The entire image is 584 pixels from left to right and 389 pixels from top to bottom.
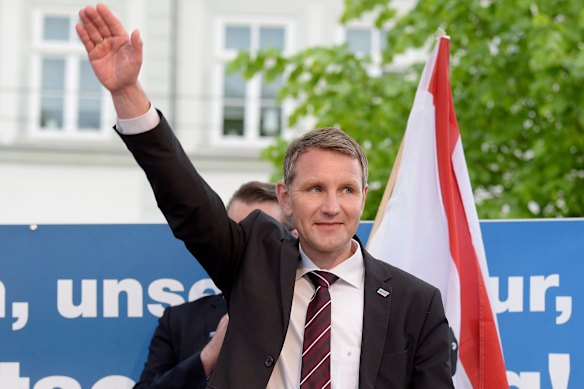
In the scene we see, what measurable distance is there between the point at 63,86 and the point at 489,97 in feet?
28.5

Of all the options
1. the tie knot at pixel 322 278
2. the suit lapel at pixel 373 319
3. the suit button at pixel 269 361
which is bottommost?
the suit button at pixel 269 361

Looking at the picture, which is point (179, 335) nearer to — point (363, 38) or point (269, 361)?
point (269, 361)

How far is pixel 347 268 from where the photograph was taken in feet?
8.13

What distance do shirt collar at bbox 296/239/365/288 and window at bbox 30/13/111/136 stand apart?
12400mm

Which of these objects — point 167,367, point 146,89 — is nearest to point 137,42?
point 167,367

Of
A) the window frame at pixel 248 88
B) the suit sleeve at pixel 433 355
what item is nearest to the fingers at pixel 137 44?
the suit sleeve at pixel 433 355

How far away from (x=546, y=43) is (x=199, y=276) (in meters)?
4.17

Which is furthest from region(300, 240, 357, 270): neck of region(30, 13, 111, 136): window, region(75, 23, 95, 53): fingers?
region(30, 13, 111, 136): window

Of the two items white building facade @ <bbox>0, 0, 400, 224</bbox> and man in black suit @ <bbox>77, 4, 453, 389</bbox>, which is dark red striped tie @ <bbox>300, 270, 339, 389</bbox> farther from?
white building facade @ <bbox>0, 0, 400, 224</bbox>

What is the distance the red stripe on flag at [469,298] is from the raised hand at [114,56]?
1.52m

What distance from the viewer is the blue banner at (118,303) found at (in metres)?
3.65

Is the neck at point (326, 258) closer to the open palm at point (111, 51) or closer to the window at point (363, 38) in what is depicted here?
the open palm at point (111, 51)

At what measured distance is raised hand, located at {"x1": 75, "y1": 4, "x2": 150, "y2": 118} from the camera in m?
2.20

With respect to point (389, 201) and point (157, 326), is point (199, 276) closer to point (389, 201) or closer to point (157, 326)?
point (157, 326)
